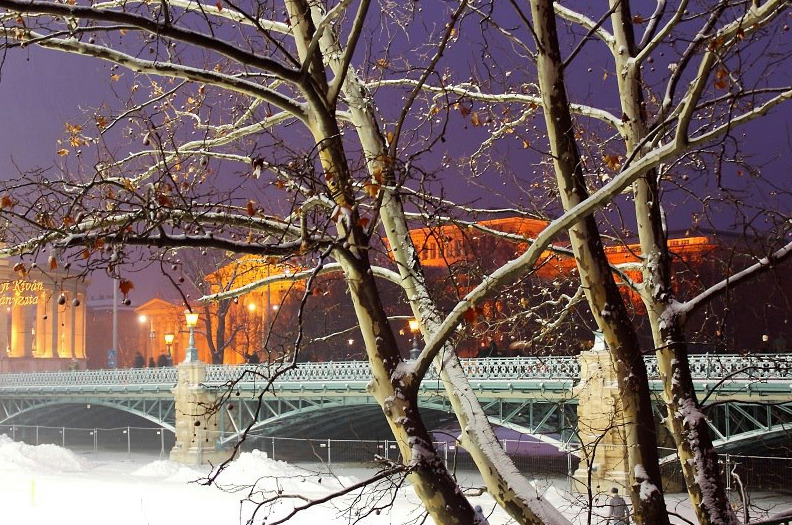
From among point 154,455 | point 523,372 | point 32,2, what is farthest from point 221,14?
point 154,455

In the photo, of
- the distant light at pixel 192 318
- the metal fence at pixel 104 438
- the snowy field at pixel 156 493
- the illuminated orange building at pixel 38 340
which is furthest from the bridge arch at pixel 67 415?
the distant light at pixel 192 318

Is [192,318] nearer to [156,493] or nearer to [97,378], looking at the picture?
[156,493]

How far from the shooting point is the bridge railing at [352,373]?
1035 inches

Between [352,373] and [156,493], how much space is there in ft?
27.2

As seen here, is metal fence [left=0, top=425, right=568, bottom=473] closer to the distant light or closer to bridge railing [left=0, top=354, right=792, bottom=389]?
bridge railing [left=0, top=354, right=792, bottom=389]

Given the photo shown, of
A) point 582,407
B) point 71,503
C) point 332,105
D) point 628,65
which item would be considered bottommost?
point 71,503

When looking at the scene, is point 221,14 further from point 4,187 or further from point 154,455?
point 154,455

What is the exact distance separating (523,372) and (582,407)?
10.3 ft

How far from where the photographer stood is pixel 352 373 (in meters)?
37.6

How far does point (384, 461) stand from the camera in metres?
5.47

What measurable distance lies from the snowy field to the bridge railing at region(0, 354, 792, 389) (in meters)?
3.47

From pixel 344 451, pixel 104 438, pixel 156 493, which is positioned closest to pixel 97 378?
pixel 104 438

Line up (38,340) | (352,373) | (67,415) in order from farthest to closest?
(38,340), (67,415), (352,373)

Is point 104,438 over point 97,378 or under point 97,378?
under
